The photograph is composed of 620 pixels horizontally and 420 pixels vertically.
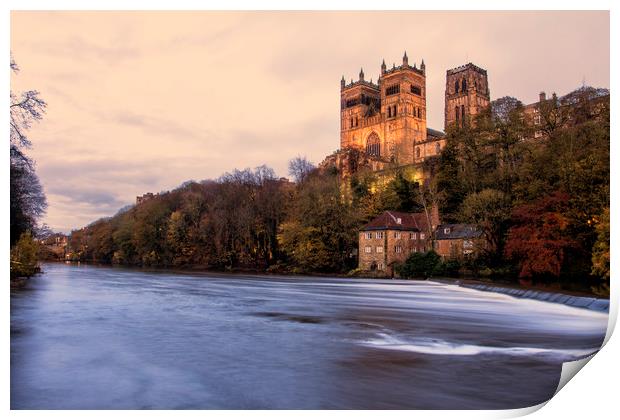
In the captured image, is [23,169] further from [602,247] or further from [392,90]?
[392,90]

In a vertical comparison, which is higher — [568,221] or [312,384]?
[568,221]

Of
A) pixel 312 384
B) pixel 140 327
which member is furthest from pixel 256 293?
pixel 312 384

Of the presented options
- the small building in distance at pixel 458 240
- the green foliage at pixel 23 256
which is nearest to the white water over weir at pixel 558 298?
the small building in distance at pixel 458 240

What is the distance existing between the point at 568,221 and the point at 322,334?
10.2 metres

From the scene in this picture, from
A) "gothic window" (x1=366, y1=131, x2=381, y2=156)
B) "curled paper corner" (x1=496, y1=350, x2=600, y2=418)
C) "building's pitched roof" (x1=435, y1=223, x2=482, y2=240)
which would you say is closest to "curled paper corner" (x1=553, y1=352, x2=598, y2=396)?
"curled paper corner" (x1=496, y1=350, x2=600, y2=418)

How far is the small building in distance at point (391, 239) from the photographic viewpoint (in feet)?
80.0

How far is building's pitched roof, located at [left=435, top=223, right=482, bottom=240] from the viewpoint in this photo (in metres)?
21.4

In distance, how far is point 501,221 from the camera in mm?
19984

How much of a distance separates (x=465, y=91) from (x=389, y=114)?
8.60 m

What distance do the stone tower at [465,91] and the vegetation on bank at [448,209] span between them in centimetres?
3064

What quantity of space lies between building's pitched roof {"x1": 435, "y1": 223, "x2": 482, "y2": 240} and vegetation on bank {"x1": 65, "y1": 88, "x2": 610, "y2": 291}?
1.33 ft

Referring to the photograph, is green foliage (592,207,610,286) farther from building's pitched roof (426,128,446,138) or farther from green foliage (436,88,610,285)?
building's pitched roof (426,128,446,138)

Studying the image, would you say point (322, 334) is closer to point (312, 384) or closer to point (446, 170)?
→ point (312, 384)
